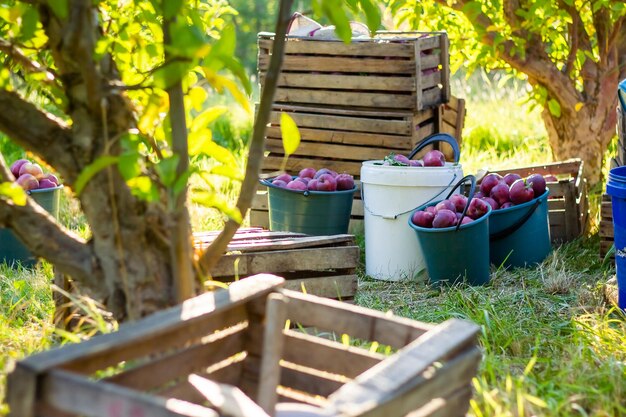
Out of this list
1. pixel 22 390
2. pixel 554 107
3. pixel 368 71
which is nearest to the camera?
pixel 22 390

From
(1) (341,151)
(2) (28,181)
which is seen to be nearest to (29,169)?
(2) (28,181)

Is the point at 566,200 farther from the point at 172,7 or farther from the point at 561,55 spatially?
the point at 172,7

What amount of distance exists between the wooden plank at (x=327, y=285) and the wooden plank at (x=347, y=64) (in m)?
1.72

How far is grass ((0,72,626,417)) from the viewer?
8.03 ft

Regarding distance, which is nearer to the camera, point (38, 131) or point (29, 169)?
point (38, 131)

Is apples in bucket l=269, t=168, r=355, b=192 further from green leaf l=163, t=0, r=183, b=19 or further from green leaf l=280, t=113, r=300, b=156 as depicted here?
green leaf l=163, t=0, r=183, b=19

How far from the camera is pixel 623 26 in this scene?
5289mm

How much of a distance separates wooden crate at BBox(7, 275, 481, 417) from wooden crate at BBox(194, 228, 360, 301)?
3.39ft

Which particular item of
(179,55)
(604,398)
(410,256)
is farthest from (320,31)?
(179,55)

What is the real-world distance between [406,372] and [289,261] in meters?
1.76

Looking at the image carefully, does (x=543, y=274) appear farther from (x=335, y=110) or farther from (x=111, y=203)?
(x=111, y=203)

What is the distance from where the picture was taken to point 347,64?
4957 millimetres

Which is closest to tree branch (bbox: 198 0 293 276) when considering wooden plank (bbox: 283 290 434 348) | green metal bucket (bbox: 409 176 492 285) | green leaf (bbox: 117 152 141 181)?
wooden plank (bbox: 283 290 434 348)

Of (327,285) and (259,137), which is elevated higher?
(259,137)
